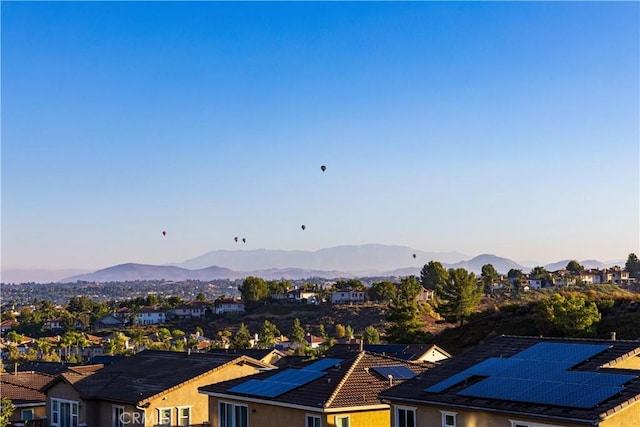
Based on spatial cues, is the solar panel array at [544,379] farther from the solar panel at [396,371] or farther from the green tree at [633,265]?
the green tree at [633,265]

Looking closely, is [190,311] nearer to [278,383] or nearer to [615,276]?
[615,276]

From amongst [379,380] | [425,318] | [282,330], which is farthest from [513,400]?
[282,330]

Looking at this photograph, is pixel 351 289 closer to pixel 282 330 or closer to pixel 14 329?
pixel 282 330

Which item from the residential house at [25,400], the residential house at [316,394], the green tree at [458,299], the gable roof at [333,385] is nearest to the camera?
the residential house at [316,394]

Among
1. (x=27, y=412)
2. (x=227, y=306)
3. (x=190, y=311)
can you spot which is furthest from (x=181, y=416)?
(x=190, y=311)

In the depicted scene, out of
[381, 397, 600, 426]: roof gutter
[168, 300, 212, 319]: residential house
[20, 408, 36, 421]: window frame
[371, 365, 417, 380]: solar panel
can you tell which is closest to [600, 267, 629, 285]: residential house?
[168, 300, 212, 319]: residential house

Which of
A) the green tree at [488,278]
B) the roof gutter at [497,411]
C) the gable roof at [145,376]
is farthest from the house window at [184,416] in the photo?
the green tree at [488,278]

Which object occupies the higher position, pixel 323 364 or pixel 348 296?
pixel 323 364
